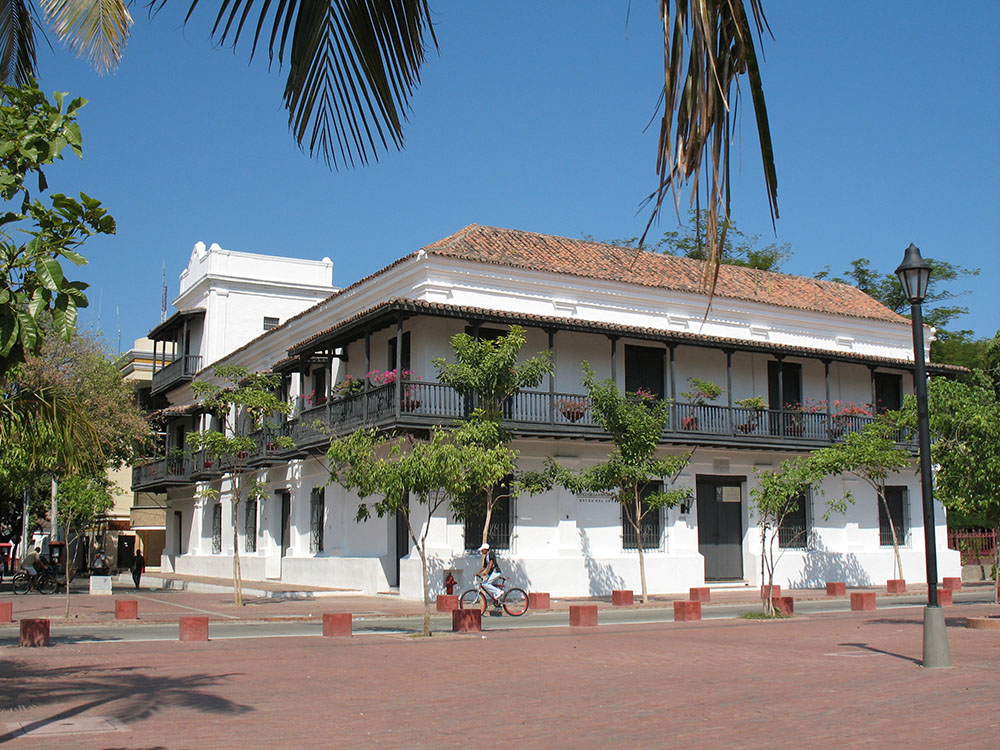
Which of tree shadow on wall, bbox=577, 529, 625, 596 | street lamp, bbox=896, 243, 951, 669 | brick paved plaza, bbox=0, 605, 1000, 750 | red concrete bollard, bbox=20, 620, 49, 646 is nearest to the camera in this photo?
brick paved plaza, bbox=0, 605, 1000, 750

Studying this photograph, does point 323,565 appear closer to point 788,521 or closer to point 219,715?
point 788,521

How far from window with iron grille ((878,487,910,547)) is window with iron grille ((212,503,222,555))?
2283cm

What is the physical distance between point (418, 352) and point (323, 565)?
699 cm

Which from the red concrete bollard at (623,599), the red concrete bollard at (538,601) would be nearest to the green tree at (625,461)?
the red concrete bollard at (623,599)

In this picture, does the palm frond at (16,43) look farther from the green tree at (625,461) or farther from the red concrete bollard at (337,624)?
the green tree at (625,461)

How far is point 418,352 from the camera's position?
81.8 ft

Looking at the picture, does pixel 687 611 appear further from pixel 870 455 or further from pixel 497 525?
pixel 870 455

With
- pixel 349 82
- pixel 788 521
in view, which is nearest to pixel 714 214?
pixel 349 82

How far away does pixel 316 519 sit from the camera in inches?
1145

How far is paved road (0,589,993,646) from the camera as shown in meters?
16.1

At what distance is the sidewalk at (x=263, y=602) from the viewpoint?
20375 mm

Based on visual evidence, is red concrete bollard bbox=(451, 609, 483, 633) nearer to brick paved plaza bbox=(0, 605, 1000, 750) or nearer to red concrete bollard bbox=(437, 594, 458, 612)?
brick paved plaza bbox=(0, 605, 1000, 750)

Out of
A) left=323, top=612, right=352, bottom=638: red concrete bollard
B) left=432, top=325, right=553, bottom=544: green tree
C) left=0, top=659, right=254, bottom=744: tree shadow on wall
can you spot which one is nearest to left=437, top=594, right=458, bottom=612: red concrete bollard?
left=432, top=325, right=553, bottom=544: green tree

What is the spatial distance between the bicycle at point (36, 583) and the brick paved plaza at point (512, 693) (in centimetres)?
1761
